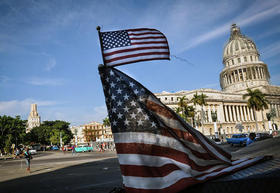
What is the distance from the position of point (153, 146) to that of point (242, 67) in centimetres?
11212

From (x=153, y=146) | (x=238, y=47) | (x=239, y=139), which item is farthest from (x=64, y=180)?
(x=238, y=47)

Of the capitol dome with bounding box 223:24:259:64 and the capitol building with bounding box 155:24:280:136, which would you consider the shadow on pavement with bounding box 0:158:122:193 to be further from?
the capitol dome with bounding box 223:24:259:64

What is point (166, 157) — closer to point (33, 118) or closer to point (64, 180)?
point (64, 180)

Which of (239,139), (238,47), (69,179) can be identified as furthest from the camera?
(238,47)

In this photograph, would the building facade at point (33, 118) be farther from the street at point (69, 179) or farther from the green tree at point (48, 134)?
the street at point (69, 179)

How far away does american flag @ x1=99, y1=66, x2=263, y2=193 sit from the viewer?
2.49m

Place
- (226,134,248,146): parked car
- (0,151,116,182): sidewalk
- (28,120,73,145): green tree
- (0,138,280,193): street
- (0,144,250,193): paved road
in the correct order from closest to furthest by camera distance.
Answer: (0,138,280,193): street
(0,144,250,193): paved road
(0,151,116,182): sidewalk
(226,134,248,146): parked car
(28,120,73,145): green tree

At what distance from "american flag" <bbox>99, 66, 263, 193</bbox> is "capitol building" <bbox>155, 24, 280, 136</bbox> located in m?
81.3

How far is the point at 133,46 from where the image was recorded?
360cm

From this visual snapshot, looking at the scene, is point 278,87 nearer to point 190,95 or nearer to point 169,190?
point 190,95

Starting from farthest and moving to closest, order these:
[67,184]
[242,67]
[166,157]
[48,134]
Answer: [242,67]
[48,134]
[67,184]
[166,157]

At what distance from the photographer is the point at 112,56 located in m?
3.42

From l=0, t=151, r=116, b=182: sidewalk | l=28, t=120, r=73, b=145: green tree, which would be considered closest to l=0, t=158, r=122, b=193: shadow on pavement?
l=0, t=151, r=116, b=182: sidewalk

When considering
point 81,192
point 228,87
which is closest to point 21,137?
point 81,192
